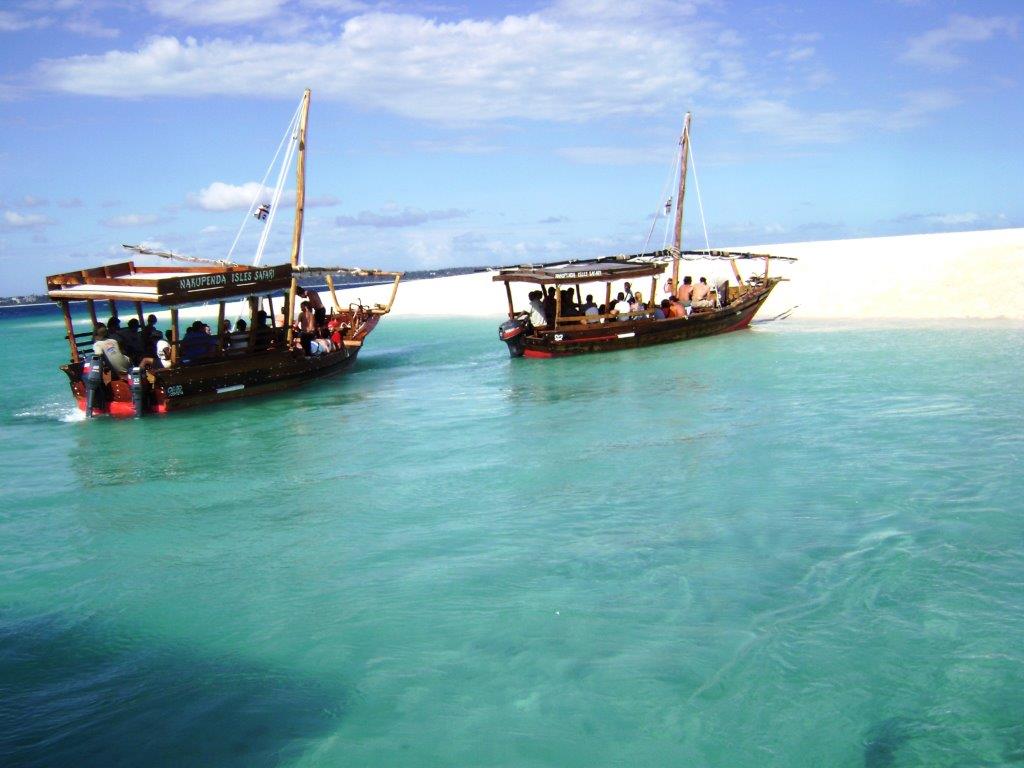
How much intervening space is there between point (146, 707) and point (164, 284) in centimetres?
1208

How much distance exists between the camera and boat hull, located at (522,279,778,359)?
78.2 ft

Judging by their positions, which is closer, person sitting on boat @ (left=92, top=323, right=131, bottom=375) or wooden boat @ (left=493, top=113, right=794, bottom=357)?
person sitting on boat @ (left=92, top=323, right=131, bottom=375)

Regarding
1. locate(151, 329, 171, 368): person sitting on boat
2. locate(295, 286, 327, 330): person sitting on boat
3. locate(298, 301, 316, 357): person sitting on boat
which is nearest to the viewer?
locate(151, 329, 171, 368): person sitting on boat

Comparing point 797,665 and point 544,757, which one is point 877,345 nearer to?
point 797,665

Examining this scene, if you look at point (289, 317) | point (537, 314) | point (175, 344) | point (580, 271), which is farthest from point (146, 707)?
point (580, 271)

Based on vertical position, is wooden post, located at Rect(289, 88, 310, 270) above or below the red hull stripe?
above

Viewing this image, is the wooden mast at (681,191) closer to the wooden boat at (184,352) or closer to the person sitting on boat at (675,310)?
the person sitting on boat at (675,310)

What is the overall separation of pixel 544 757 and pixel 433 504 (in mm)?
5033

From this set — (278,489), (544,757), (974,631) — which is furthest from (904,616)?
(278,489)

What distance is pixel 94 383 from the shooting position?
17.6 meters

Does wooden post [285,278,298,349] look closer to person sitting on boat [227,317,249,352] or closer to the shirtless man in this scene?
person sitting on boat [227,317,249,352]

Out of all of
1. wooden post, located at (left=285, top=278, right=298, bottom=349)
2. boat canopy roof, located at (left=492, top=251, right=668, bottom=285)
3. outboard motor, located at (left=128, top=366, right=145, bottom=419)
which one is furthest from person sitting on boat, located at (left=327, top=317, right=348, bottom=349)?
outboard motor, located at (left=128, top=366, right=145, bottom=419)

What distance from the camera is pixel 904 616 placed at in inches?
256

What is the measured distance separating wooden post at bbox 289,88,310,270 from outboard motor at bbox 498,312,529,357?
5.60m
